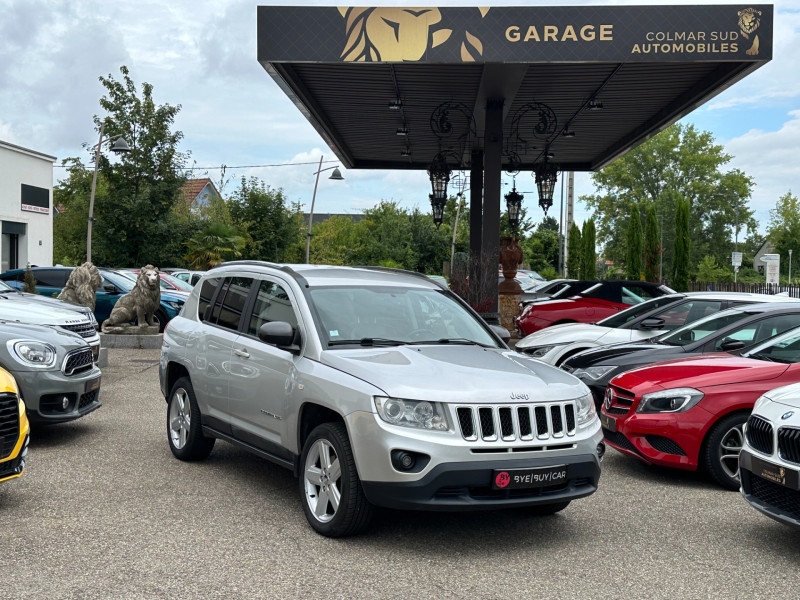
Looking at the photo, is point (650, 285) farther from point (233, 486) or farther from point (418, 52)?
point (233, 486)

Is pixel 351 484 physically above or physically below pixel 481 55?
below

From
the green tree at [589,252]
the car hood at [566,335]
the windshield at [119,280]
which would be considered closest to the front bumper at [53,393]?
the car hood at [566,335]

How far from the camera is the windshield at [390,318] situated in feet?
19.9

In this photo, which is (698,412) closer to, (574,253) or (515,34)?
(515,34)

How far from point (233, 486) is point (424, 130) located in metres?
17.3

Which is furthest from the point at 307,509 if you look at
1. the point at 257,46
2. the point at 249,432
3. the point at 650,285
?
the point at 650,285

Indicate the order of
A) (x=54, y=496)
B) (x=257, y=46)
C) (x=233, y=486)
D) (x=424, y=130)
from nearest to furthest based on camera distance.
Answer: (x=54, y=496)
(x=233, y=486)
(x=257, y=46)
(x=424, y=130)

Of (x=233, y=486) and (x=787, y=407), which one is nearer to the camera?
(x=787, y=407)

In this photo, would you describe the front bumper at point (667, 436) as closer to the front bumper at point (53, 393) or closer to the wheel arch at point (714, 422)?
the wheel arch at point (714, 422)

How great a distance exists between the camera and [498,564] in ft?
16.5

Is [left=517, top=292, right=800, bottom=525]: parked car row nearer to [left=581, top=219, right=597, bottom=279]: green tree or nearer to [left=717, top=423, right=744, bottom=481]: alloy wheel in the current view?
[left=717, top=423, right=744, bottom=481]: alloy wheel

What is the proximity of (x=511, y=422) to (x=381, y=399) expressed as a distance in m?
0.77

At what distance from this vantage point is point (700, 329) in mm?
9445

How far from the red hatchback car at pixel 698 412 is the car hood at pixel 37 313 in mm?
6544
